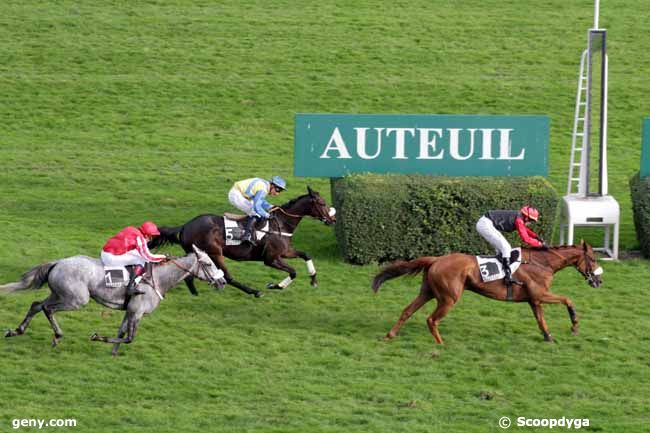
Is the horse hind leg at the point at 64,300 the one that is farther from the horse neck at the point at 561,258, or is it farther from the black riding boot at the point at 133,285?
the horse neck at the point at 561,258

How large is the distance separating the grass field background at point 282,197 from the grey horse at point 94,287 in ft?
1.43

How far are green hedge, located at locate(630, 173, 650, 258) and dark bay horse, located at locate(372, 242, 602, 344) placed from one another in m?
3.48

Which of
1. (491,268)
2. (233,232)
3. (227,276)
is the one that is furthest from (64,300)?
(491,268)

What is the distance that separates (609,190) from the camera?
22047 millimetres

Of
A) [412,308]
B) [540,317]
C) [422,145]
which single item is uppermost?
[422,145]

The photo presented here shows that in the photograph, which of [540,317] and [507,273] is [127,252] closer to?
[507,273]

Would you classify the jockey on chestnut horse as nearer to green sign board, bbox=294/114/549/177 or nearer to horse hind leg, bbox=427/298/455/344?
horse hind leg, bbox=427/298/455/344

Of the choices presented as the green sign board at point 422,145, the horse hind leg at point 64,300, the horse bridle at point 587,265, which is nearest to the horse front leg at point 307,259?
the green sign board at point 422,145

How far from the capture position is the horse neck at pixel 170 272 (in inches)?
563

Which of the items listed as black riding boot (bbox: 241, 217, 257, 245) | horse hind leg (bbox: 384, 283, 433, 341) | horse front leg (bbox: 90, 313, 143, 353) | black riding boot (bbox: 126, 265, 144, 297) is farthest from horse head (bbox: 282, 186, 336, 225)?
horse front leg (bbox: 90, 313, 143, 353)

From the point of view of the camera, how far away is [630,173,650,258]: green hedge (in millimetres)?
18203

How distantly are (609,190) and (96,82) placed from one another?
10447 millimetres

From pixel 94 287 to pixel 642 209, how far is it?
798cm

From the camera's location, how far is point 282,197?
21.3 metres
